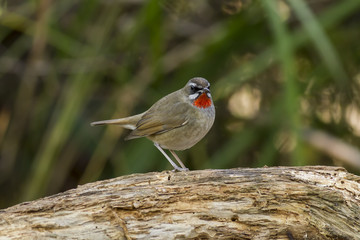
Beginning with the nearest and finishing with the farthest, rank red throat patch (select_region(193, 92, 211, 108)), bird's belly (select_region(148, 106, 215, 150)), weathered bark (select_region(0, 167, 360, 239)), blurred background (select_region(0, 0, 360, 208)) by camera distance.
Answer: weathered bark (select_region(0, 167, 360, 239)), bird's belly (select_region(148, 106, 215, 150)), red throat patch (select_region(193, 92, 211, 108)), blurred background (select_region(0, 0, 360, 208))

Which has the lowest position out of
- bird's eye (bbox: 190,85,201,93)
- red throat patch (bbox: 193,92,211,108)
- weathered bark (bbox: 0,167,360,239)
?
weathered bark (bbox: 0,167,360,239)

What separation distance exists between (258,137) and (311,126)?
606 millimetres

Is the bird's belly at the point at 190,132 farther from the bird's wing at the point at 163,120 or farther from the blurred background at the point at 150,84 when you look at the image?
the blurred background at the point at 150,84

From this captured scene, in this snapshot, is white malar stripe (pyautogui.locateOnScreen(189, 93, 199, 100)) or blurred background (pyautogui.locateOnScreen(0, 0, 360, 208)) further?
blurred background (pyautogui.locateOnScreen(0, 0, 360, 208))

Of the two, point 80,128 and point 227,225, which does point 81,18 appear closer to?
point 80,128

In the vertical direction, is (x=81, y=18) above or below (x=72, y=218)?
above

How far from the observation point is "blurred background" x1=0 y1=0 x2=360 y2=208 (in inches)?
229

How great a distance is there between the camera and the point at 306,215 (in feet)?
10.4

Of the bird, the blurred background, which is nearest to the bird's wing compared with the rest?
the bird

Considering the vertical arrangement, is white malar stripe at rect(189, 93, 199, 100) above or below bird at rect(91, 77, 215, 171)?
above

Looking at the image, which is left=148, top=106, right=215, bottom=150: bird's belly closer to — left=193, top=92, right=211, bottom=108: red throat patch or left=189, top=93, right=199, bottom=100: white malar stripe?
left=193, top=92, right=211, bottom=108: red throat patch

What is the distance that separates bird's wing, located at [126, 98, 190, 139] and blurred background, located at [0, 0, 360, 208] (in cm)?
73

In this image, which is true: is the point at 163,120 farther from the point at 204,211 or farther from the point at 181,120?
the point at 204,211

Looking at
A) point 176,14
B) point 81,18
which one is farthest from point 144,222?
point 176,14
